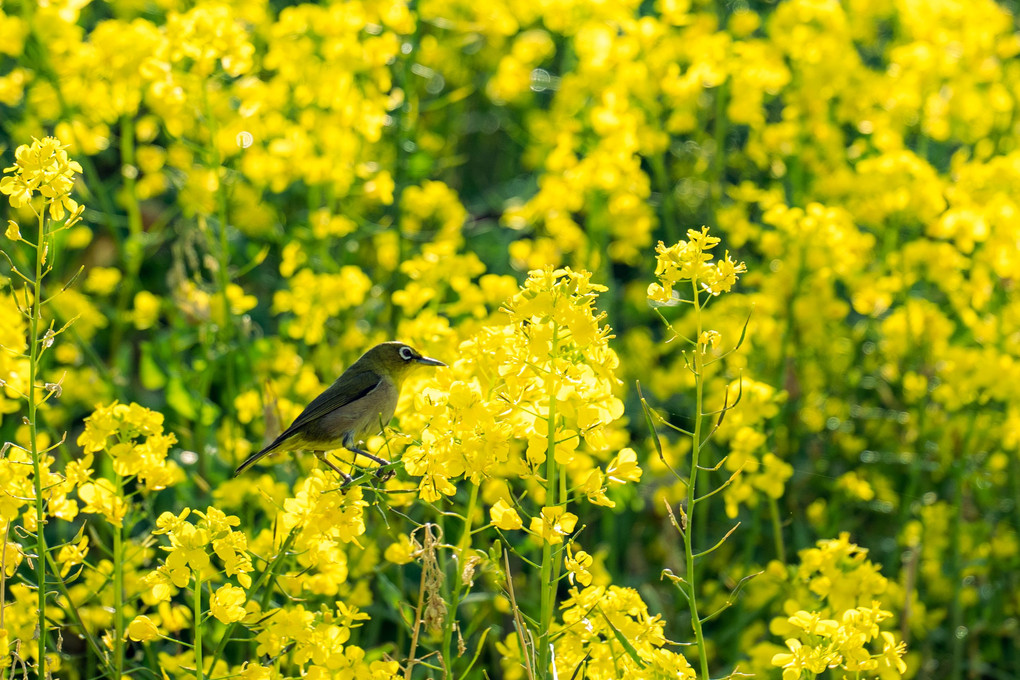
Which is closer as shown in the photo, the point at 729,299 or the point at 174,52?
the point at 174,52

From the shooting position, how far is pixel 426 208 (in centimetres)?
473

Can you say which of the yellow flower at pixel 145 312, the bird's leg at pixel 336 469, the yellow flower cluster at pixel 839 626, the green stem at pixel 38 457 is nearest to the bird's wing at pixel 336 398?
the bird's leg at pixel 336 469

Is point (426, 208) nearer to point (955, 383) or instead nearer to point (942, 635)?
point (955, 383)

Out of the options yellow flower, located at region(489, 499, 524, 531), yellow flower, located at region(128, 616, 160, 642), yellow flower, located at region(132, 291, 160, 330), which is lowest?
yellow flower, located at region(132, 291, 160, 330)

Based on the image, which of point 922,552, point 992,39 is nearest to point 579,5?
point 992,39

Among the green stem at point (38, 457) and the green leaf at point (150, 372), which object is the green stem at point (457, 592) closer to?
the green stem at point (38, 457)

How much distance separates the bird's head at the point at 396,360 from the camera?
2.80m

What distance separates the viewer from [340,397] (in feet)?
9.04

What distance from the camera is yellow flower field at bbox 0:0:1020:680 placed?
Answer: 2311mm

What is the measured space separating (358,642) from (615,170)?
1936 mm

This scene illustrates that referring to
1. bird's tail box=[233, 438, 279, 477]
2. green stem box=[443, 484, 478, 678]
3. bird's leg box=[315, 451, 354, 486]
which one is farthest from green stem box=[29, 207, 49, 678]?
green stem box=[443, 484, 478, 678]

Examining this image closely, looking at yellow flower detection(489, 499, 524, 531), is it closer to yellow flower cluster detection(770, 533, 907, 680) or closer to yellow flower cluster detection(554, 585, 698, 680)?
yellow flower cluster detection(554, 585, 698, 680)

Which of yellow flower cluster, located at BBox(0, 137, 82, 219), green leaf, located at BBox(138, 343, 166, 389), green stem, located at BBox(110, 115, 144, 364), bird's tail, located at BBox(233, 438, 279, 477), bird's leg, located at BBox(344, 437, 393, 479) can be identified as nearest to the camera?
yellow flower cluster, located at BBox(0, 137, 82, 219)

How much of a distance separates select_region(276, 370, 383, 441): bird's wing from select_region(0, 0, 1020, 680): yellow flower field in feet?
0.44
